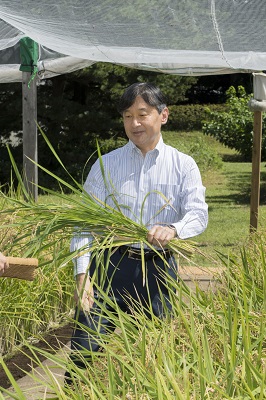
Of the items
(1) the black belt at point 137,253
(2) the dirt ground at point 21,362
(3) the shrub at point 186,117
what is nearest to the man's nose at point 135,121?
(1) the black belt at point 137,253

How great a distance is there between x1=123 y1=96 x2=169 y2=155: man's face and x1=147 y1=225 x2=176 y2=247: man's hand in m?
0.53

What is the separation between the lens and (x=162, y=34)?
5637 mm

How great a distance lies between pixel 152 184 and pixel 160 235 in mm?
489

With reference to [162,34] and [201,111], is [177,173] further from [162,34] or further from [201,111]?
[201,111]

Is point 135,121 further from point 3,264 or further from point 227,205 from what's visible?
point 227,205

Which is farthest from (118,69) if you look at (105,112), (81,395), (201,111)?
(201,111)

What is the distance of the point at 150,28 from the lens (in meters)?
5.62

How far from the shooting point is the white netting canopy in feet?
17.9

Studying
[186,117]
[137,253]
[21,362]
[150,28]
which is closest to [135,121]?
[137,253]

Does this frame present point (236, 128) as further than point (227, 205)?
Yes

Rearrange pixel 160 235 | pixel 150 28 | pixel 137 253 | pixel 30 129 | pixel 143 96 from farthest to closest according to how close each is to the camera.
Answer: pixel 30 129
pixel 150 28
pixel 143 96
pixel 137 253
pixel 160 235

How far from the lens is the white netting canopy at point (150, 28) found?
5465 mm

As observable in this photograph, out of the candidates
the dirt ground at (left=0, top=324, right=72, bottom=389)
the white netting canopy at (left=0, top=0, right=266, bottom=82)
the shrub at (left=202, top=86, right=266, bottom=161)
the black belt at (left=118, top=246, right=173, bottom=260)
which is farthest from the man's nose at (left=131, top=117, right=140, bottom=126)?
the shrub at (left=202, top=86, right=266, bottom=161)

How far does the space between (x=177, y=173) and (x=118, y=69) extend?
12.8m
